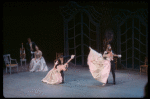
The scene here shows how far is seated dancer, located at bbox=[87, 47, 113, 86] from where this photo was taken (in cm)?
502

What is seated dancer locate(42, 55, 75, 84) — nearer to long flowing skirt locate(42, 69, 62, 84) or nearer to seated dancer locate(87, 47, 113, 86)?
long flowing skirt locate(42, 69, 62, 84)

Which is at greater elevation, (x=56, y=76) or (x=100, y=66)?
(x=100, y=66)

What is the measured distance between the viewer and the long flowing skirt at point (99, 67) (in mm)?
5020

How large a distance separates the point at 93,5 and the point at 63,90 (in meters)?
5.75

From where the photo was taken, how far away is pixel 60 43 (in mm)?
11164

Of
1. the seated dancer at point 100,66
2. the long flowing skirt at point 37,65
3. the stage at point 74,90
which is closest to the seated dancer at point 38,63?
the long flowing skirt at point 37,65

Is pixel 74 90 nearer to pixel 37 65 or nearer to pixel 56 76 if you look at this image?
pixel 56 76

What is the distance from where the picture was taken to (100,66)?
5.13 metres

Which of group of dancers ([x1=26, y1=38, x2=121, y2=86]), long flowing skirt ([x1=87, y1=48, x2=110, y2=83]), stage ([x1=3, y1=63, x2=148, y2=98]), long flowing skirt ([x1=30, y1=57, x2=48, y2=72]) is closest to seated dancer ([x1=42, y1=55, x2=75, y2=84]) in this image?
group of dancers ([x1=26, y1=38, x2=121, y2=86])

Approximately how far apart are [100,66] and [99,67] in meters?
0.04

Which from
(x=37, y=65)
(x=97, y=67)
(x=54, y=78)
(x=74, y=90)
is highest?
(x=97, y=67)

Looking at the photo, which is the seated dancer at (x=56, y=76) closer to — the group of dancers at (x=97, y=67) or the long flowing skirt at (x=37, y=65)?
the group of dancers at (x=97, y=67)

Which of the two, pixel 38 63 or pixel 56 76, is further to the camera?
pixel 38 63

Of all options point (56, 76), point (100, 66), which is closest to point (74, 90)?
point (56, 76)
